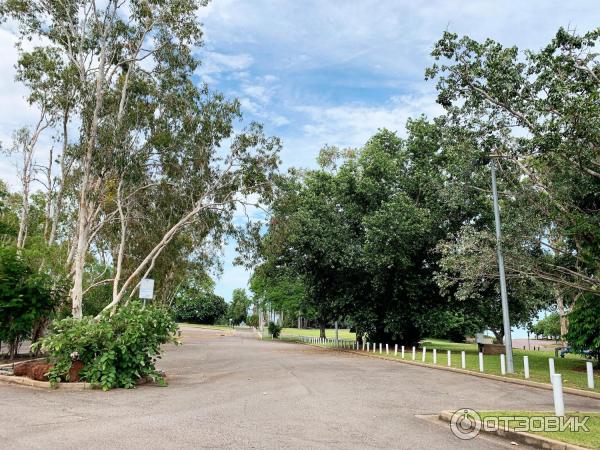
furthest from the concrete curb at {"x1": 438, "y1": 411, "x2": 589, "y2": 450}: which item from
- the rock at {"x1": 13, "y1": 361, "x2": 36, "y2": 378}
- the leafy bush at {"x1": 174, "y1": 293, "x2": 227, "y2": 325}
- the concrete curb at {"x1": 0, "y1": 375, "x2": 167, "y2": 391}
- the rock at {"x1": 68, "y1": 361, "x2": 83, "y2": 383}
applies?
the leafy bush at {"x1": 174, "y1": 293, "x2": 227, "y2": 325}

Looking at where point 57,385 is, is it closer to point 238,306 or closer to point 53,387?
point 53,387

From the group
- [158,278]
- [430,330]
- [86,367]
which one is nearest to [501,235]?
[430,330]

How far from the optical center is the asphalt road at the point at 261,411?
700 cm

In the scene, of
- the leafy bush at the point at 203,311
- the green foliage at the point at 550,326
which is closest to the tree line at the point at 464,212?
the green foliage at the point at 550,326

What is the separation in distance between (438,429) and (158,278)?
97.5 ft

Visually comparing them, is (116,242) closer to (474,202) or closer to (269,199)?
(269,199)

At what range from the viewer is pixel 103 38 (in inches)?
757

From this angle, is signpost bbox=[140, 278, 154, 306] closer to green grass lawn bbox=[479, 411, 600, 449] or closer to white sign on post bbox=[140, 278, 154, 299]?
white sign on post bbox=[140, 278, 154, 299]

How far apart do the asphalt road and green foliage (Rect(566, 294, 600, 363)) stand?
6847 millimetres

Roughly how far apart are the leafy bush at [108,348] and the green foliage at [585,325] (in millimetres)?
16510

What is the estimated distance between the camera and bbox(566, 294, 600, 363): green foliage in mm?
19766

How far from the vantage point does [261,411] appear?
944 cm

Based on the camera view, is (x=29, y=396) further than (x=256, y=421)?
Yes

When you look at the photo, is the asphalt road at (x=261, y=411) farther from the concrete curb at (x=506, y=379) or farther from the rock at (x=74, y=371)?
the rock at (x=74, y=371)
